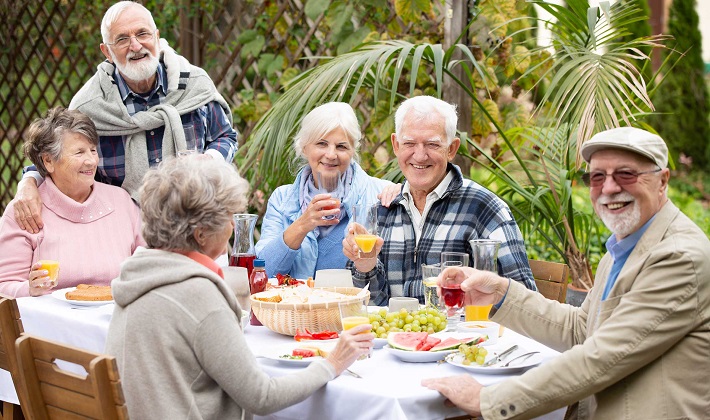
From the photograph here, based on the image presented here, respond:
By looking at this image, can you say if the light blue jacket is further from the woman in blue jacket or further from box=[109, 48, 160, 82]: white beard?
box=[109, 48, 160, 82]: white beard

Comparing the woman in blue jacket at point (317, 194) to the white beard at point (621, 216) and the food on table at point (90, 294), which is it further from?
the white beard at point (621, 216)

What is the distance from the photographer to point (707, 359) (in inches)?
75.4

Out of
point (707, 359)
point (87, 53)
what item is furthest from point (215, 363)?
point (87, 53)

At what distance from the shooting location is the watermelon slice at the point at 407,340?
2242 millimetres

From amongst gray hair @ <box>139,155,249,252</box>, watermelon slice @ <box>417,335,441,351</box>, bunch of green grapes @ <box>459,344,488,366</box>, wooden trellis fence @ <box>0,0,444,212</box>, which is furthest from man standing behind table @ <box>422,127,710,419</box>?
wooden trellis fence @ <box>0,0,444,212</box>

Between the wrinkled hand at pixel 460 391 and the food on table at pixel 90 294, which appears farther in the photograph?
the food on table at pixel 90 294

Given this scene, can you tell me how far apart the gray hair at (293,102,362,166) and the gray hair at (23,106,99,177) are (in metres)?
0.82

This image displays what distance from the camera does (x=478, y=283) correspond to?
2.34 m

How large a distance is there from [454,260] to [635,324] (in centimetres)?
61

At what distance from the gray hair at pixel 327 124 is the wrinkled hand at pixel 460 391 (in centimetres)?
Answer: 160

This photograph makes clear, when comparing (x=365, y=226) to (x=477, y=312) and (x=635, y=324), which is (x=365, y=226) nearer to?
(x=477, y=312)

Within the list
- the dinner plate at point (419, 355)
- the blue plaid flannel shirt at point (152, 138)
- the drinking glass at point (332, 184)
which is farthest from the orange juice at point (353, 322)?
the blue plaid flannel shirt at point (152, 138)

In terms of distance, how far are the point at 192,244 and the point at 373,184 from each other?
163 cm

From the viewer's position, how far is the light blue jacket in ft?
10.8
